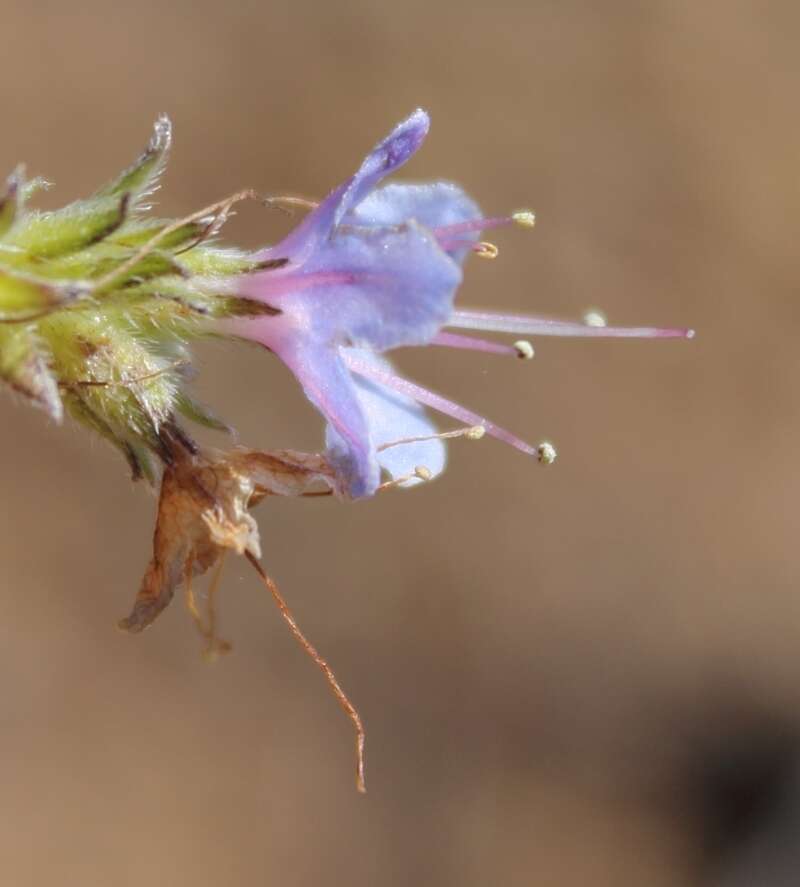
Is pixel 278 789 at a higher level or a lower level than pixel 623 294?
lower

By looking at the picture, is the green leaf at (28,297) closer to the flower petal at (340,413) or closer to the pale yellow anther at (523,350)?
the flower petal at (340,413)

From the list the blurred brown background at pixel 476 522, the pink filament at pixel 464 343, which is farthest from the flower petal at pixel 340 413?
the blurred brown background at pixel 476 522

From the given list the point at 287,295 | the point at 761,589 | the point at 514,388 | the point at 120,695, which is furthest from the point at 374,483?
the point at 761,589

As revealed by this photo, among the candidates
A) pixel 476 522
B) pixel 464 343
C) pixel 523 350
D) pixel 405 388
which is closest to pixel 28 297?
pixel 405 388

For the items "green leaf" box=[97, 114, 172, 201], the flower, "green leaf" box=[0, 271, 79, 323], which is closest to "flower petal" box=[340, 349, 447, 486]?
the flower

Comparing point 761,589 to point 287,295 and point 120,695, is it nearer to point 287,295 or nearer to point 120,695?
point 120,695

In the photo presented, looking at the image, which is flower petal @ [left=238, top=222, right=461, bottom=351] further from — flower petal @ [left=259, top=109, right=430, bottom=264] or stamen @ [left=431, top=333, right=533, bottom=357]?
stamen @ [left=431, top=333, right=533, bottom=357]

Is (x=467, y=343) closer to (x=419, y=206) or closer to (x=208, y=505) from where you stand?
(x=419, y=206)
